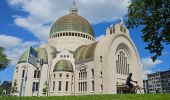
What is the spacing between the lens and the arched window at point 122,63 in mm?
58903

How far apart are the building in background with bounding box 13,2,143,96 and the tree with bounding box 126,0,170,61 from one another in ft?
92.4

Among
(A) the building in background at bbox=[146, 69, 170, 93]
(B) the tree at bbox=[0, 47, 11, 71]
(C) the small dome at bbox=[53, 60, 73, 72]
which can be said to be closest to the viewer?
(B) the tree at bbox=[0, 47, 11, 71]

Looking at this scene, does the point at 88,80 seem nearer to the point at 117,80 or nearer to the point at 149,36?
the point at 117,80

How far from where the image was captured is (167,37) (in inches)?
931

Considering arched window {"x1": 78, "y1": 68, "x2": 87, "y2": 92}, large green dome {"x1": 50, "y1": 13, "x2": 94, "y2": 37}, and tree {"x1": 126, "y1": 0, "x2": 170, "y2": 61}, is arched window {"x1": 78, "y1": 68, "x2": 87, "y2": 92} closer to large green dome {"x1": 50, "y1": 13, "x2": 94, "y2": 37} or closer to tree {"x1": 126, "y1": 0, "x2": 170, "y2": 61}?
large green dome {"x1": 50, "y1": 13, "x2": 94, "y2": 37}

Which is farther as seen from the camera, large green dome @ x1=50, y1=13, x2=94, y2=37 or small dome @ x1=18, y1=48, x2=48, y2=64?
large green dome @ x1=50, y1=13, x2=94, y2=37

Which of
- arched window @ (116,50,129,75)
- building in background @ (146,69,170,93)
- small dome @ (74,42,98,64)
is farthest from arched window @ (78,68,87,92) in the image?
building in background @ (146,69,170,93)

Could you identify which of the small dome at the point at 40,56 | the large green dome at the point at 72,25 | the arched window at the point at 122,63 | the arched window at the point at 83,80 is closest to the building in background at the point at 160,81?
the large green dome at the point at 72,25

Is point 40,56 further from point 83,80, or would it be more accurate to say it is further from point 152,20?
point 152,20

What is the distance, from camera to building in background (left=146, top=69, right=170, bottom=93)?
151 metres

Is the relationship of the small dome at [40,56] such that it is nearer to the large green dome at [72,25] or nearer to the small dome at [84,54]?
the small dome at [84,54]

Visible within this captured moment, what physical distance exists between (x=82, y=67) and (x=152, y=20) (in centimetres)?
3705

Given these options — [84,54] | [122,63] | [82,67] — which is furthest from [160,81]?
[82,67]

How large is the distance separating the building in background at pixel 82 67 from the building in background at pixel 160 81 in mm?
94379
